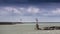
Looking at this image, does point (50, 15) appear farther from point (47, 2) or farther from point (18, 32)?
point (18, 32)

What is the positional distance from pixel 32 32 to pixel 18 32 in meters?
0.17

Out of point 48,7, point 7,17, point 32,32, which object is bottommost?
point 32,32

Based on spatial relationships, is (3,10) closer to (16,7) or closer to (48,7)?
(16,7)

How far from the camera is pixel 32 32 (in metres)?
1.84

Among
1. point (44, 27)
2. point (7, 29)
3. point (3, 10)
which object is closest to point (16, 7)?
point (3, 10)

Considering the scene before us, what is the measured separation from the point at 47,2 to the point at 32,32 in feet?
1.35

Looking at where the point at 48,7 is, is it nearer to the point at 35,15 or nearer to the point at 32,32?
the point at 35,15

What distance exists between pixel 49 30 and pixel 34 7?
1.12ft

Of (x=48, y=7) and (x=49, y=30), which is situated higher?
(x=48, y=7)

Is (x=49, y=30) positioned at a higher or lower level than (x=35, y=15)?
lower

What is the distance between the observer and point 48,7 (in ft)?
6.33

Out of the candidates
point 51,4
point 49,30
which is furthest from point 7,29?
point 51,4

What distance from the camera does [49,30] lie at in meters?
1.84

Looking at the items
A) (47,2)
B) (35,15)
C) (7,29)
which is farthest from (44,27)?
(7,29)
